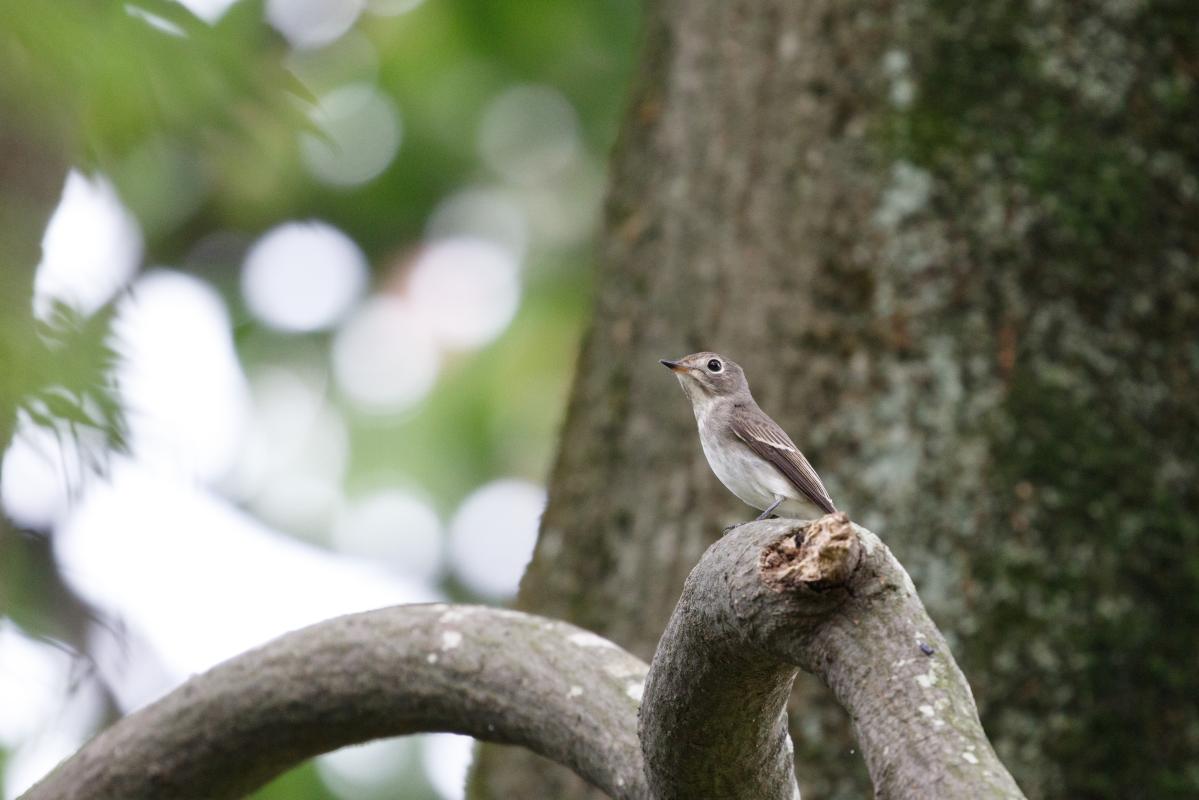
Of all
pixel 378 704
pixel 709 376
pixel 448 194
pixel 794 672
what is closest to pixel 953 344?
pixel 709 376

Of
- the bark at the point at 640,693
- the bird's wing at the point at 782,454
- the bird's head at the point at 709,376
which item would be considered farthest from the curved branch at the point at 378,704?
the bird's head at the point at 709,376

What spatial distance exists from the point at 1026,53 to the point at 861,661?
9.19 ft

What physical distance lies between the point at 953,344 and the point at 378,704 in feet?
6.32

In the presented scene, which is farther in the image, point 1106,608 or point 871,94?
point 871,94

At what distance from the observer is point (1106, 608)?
3744mm

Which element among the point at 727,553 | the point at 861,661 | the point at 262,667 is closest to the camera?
the point at 861,661

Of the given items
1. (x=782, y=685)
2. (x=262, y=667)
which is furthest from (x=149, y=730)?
(x=782, y=685)

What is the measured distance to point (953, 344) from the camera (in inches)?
156

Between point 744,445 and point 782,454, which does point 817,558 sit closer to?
point 782,454

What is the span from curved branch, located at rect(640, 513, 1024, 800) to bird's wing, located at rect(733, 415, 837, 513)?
1.21 meters

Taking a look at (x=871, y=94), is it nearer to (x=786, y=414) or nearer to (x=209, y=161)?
(x=786, y=414)

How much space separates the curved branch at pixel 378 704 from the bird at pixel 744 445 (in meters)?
0.92

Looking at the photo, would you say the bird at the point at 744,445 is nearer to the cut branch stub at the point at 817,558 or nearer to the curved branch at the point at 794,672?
the curved branch at the point at 794,672

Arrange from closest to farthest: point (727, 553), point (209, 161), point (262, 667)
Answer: point (209, 161) < point (727, 553) < point (262, 667)
